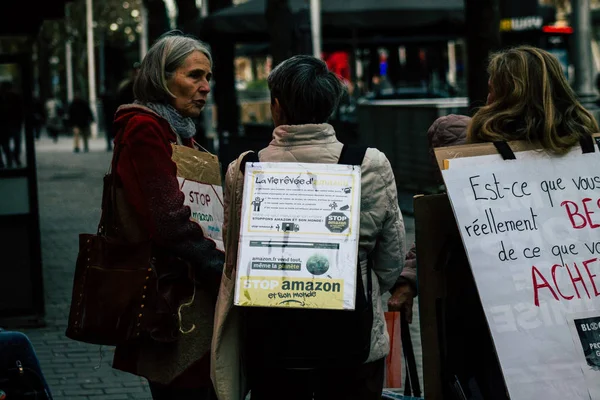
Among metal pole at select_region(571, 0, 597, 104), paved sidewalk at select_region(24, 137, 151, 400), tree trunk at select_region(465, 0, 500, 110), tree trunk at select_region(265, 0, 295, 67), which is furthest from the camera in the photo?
tree trunk at select_region(265, 0, 295, 67)

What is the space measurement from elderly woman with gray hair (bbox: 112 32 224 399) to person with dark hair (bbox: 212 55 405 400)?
0.26 meters

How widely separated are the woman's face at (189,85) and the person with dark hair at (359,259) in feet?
1.59

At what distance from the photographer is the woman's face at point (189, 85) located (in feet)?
12.7

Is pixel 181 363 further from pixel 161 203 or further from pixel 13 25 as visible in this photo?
pixel 13 25

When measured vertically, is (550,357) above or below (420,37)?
below

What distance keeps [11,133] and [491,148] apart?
16.8 ft

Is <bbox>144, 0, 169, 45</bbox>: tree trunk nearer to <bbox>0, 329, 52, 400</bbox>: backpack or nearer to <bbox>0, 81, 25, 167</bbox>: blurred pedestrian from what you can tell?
<bbox>0, 81, 25, 167</bbox>: blurred pedestrian

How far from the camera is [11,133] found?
8062 mm

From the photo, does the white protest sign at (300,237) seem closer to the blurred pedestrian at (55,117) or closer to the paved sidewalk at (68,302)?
the paved sidewalk at (68,302)

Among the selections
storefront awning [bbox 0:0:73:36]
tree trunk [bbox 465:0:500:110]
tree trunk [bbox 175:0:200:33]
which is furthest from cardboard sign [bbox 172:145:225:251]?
tree trunk [bbox 175:0:200:33]

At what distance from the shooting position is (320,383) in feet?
11.2

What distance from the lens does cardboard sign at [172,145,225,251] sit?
3828 mm

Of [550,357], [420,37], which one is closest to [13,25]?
[550,357]

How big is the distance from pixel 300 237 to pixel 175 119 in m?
0.75
